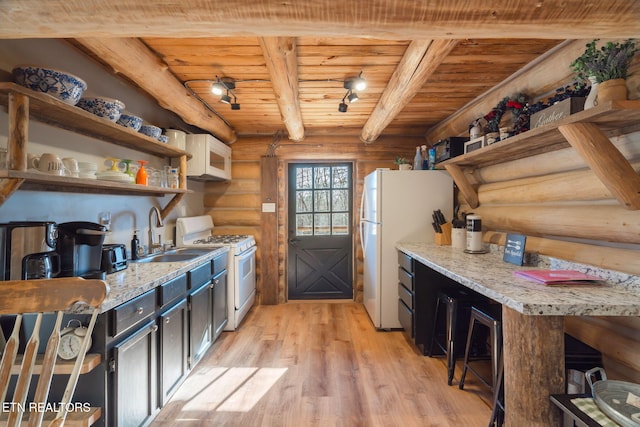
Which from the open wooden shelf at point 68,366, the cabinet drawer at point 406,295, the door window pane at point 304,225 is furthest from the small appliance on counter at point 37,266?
the door window pane at point 304,225

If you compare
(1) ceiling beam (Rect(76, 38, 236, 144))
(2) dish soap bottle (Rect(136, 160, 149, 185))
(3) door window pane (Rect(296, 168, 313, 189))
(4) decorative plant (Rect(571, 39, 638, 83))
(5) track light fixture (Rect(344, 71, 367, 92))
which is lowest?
(2) dish soap bottle (Rect(136, 160, 149, 185))

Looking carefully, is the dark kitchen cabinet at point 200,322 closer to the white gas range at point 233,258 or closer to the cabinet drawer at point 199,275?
the cabinet drawer at point 199,275

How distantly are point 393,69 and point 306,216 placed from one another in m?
2.41

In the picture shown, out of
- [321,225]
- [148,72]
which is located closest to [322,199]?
[321,225]

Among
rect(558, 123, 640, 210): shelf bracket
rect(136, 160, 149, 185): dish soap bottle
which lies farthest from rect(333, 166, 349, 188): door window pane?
rect(558, 123, 640, 210): shelf bracket

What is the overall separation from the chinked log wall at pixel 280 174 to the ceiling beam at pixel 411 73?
100 cm

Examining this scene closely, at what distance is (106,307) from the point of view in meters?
1.32

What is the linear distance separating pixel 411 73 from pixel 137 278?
2230 mm

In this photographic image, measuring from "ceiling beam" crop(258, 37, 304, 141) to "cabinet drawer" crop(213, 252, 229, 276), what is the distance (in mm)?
1561

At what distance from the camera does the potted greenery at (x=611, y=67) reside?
1342 mm

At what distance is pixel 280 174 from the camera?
411 centimetres

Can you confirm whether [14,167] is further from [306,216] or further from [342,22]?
[306,216]

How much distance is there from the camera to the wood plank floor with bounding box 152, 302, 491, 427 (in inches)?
73.8

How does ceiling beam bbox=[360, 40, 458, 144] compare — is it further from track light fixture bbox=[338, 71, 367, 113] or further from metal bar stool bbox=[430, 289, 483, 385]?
metal bar stool bbox=[430, 289, 483, 385]
